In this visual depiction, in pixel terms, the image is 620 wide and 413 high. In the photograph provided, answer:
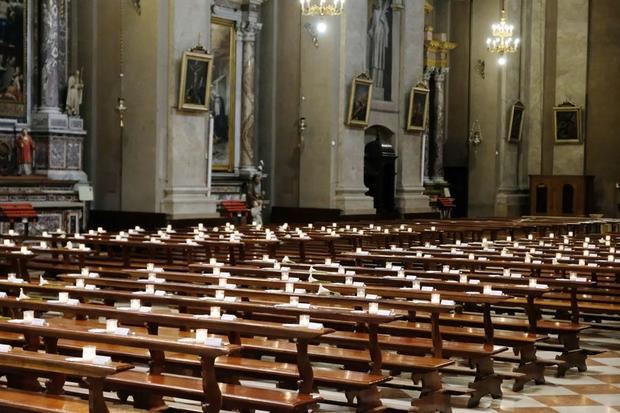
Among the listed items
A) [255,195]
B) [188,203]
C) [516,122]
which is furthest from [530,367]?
[516,122]

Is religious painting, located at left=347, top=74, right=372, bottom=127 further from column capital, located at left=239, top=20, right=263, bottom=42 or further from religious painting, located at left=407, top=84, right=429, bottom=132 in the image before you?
column capital, located at left=239, top=20, right=263, bottom=42

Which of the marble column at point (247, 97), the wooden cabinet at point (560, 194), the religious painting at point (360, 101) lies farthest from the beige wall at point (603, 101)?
the marble column at point (247, 97)

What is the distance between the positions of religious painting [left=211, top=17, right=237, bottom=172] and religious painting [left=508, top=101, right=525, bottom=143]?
10027 mm

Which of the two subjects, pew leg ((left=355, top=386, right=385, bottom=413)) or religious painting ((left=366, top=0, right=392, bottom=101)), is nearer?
pew leg ((left=355, top=386, right=385, bottom=413))

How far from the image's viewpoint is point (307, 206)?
23516mm

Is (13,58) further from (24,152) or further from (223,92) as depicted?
(223,92)

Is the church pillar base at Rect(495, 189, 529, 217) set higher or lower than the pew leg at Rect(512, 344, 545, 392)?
higher

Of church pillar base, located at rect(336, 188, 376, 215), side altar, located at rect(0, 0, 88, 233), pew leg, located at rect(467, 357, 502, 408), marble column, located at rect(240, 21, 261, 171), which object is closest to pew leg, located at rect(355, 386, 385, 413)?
pew leg, located at rect(467, 357, 502, 408)

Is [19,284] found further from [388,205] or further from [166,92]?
[388,205]

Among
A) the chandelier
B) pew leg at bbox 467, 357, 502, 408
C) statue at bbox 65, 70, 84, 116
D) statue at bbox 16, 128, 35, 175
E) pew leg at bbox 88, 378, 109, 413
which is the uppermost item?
the chandelier

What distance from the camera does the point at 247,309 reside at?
680 centimetres

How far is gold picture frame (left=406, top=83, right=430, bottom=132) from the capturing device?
25.9 m

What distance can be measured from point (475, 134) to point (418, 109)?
4630mm

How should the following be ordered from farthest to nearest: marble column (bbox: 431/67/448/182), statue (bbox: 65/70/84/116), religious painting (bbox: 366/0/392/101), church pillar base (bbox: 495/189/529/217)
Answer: church pillar base (bbox: 495/189/529/217) < marble column (bbox: 431/67/448/182) < religious painting (bbox: 366/0/392/101) < statue (bbox: 65/70/84/116)
